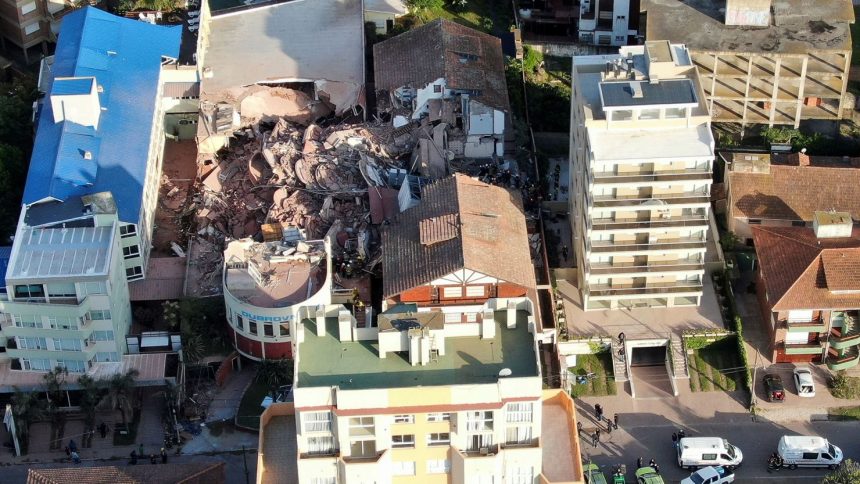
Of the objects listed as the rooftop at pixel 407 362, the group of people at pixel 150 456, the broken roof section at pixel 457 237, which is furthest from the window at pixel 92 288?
the rooftop at pixel 407 362

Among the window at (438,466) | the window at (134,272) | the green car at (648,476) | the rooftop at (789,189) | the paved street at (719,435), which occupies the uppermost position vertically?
the window at (438,466)

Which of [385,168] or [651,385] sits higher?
[385,168]

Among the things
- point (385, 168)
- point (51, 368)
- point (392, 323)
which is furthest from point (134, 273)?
point (392, 323)

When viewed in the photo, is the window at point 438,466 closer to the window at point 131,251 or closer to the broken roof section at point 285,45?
the window at point 131,251

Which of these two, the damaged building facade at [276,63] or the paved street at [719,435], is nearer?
the paved street at [719,435]

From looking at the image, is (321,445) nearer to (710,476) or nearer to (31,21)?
(710,476)

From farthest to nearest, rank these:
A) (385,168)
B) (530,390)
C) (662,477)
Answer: (385,168) → (662,477) → (530,390)

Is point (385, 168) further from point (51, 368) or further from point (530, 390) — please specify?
point (530, 390)
